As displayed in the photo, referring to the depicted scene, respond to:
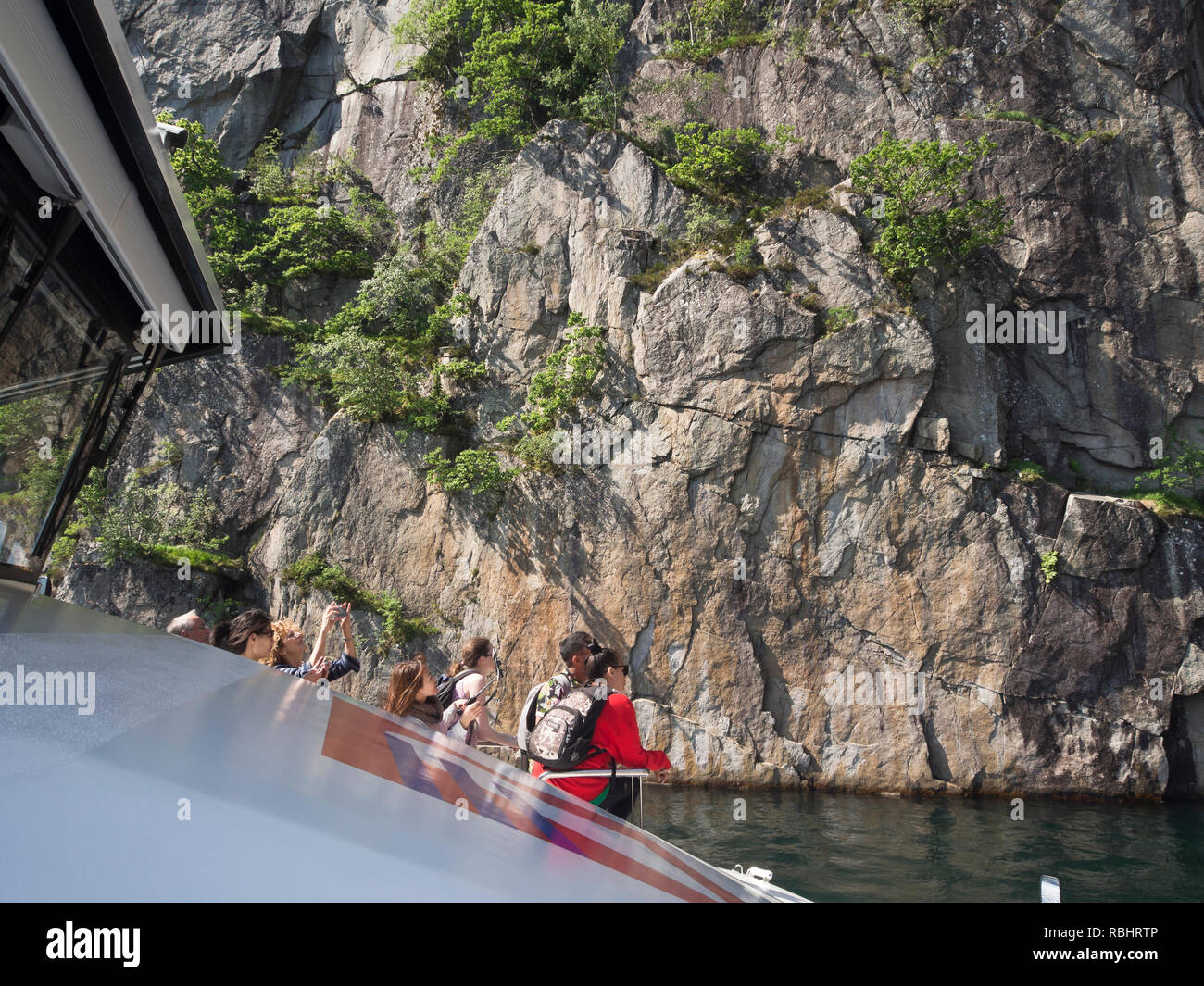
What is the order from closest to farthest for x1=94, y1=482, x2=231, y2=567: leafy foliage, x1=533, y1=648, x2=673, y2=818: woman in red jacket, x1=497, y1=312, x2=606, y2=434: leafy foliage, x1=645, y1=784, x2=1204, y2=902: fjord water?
x1=533, y1=648, x2=673, y2=818: woman in red jacket, x1=645, y1=784, x2=1204, y2=902: fjord water, x1=497, y1=312, x2=606, y2=434: leafy foliage, x1=94, y1=482, x2=231, y2=567: leafy foliage

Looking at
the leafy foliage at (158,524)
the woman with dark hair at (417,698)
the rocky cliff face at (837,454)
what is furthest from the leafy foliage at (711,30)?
the woman with dark hair at (417,698)

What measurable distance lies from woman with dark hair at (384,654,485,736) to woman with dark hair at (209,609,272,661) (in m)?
1.00

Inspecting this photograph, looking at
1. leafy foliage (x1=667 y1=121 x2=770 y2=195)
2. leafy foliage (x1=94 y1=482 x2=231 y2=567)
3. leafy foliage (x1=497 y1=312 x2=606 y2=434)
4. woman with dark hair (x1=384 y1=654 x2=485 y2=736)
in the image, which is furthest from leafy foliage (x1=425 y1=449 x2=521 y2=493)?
woman with dark hair (x1=384 y1=654 x2=485 y2=736)

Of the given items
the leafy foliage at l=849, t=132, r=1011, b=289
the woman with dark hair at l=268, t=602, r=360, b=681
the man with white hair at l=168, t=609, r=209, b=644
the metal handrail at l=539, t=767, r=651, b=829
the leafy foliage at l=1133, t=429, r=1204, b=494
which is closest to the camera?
the metal handrail at l=539, t=767, r=651, b=829

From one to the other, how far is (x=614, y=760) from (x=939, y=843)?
8611 mm

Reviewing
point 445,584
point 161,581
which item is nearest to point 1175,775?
point 445,584

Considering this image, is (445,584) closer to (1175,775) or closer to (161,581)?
(161,581)

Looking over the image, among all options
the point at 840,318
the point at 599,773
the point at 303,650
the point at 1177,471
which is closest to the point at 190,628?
the point at 303,650

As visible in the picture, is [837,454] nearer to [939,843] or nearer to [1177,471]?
[1177,471]

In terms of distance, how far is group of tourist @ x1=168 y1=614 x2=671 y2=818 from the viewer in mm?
4560

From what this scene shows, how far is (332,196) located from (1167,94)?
2254 centimetres

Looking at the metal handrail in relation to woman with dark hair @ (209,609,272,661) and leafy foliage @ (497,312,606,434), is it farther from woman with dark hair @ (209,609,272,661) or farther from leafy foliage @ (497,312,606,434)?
leafy foliage @ (497,312,606,434)

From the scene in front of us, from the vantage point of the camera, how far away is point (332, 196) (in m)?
23.8

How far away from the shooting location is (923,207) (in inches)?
661
